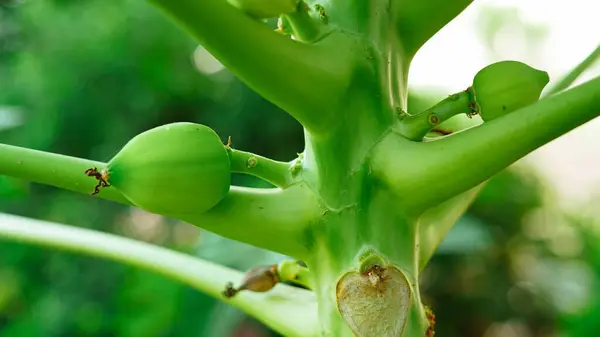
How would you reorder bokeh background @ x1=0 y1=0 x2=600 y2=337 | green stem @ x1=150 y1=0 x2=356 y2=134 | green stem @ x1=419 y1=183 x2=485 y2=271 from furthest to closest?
bokeh background @ x1=0 y1=0 x2=600 y2=337 < green stem @ x1=419 y1=183 x2=485 y2=271 < green stem @ x1=150 y1=0 x2=356 y2=134

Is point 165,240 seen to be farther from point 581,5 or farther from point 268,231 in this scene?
point 268,231

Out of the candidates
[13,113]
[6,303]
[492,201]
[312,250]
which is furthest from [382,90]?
[6,303]

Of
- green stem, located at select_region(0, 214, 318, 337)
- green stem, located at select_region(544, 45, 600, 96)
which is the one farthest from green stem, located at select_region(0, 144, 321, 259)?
green stem, located at select_region(544, 45, 600, 96)

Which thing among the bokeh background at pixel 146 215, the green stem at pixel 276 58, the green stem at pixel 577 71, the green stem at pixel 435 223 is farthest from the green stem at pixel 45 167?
the bokeh background at pixel 146 215

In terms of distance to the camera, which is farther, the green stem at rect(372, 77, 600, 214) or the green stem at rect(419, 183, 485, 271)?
the green stem at rect(419, 183, 485, 271)

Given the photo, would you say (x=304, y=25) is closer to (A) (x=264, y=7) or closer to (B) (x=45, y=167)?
(A) (x=264, y=7)

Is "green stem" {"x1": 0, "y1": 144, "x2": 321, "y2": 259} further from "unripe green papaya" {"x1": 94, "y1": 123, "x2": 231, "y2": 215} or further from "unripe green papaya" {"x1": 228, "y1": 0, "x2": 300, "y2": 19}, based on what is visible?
"unripe green papaya" {"x1": 228, "y1": 0, "x2": 300, "y2": 19}
